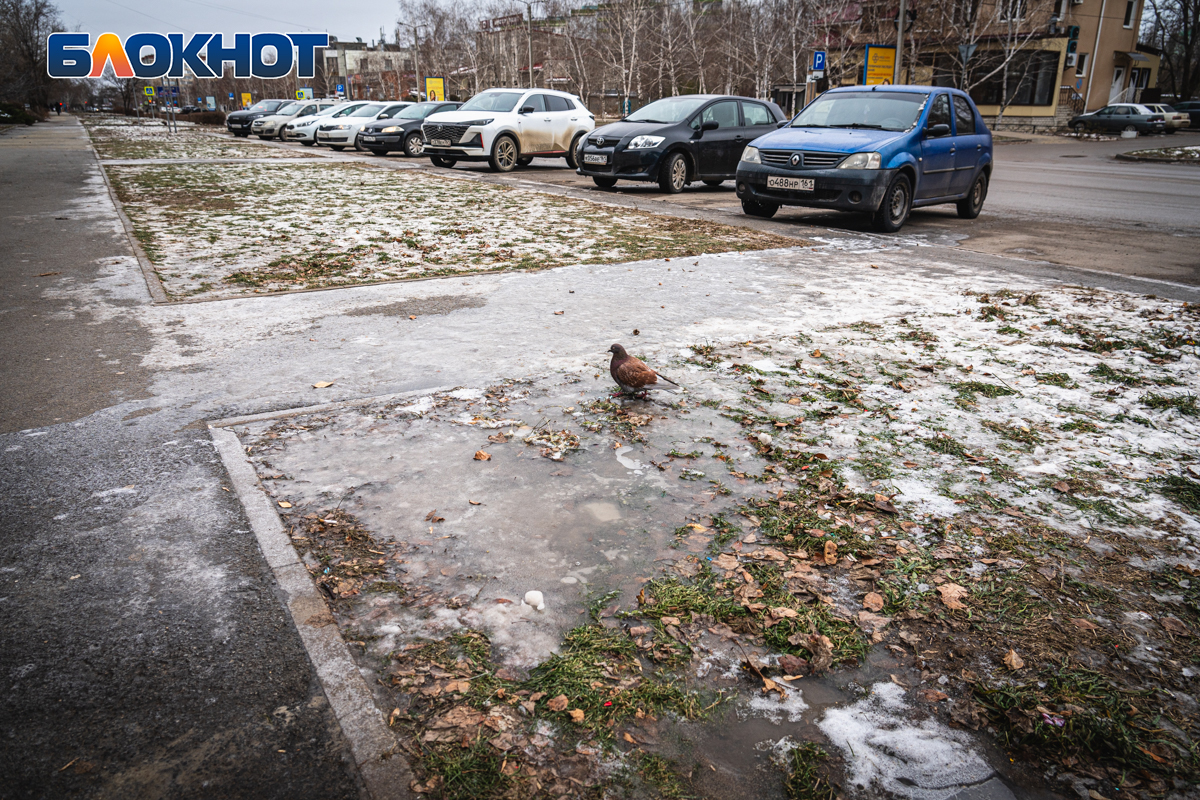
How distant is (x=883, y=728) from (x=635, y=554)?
1028mm

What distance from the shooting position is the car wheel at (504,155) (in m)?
19.2

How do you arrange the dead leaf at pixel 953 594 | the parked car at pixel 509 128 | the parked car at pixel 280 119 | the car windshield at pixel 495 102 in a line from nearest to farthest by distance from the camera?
the dead leaf at pixel 953 594 < the parked car at pixel 509 128 < the car windshield at pixel 495 102 < the parked car at pixel 280 119

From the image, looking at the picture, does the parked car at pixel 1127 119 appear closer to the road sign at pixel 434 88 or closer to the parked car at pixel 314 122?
the road sign at pixel 434 88

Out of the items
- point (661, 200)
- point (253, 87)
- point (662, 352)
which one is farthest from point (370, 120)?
point (253, 87)

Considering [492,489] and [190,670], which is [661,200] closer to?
[492,489]

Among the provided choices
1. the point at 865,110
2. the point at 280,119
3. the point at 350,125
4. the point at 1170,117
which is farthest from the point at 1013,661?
the point at 1170,117

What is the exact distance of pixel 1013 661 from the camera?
2.29 metres

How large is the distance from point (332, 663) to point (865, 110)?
10925 millimetres

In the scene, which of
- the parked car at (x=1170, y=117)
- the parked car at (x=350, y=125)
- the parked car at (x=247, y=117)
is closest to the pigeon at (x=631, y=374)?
the parked car at (x=350, y=125)

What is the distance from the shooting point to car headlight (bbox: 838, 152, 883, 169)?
9875mm

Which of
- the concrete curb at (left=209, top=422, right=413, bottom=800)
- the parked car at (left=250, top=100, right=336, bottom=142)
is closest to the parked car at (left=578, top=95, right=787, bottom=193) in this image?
the concrete curb at (left=209, top=422, right=413, bottom=800)

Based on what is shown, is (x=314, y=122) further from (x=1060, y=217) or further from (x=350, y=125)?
(x=1060, y=217)

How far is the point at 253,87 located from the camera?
360 ft

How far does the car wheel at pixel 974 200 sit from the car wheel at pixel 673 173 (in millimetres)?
5076
